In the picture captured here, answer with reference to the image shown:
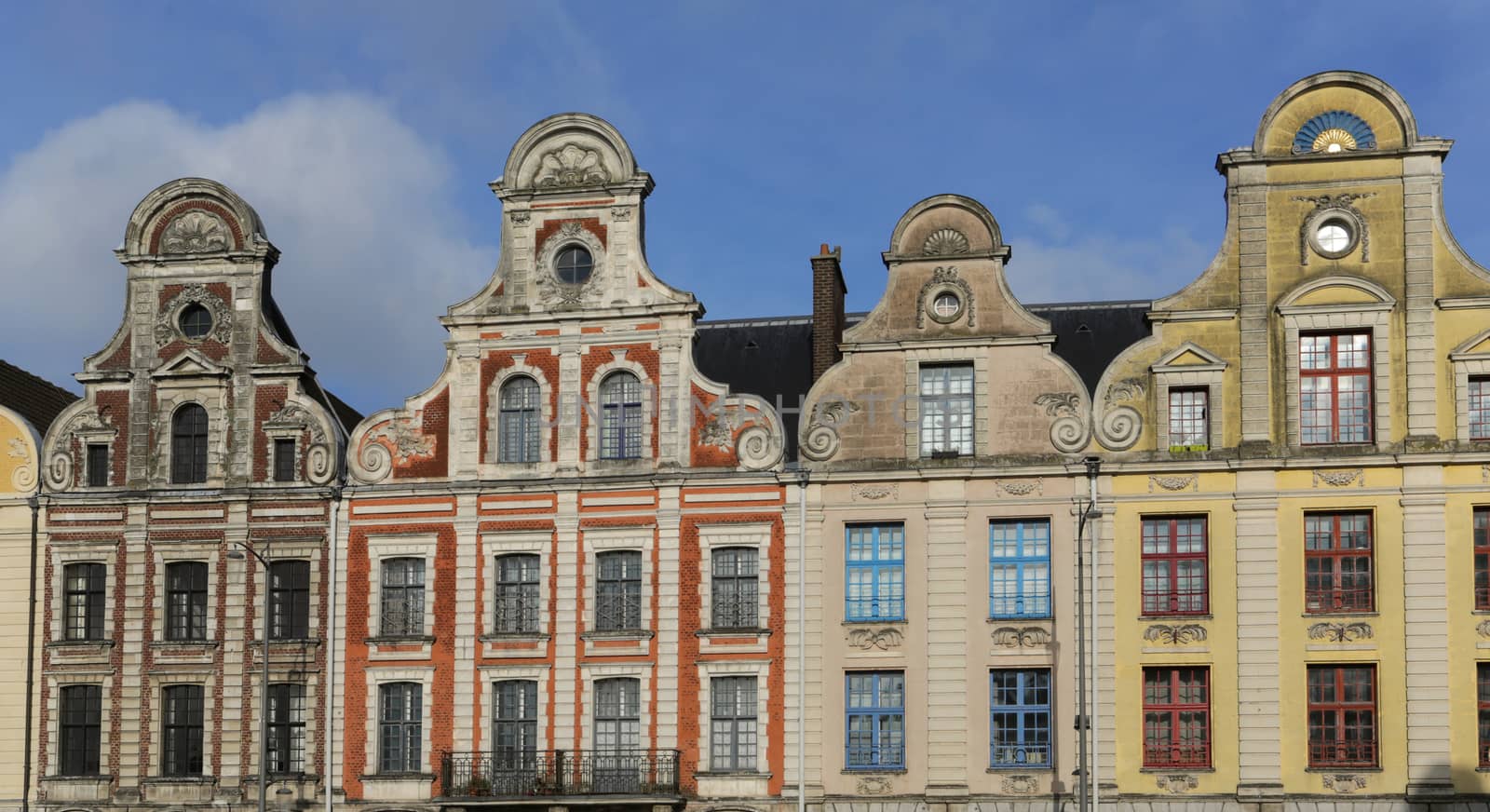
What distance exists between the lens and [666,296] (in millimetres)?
40188

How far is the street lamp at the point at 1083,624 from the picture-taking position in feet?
115

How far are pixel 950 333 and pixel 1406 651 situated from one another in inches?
415

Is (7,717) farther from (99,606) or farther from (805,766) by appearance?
(805,766)

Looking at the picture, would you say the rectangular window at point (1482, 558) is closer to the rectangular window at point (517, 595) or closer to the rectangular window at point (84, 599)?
the rectangular window at point (517, 595)

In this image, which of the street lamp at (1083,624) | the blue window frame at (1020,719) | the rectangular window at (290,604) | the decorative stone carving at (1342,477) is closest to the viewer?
the street lamp at (1083,624)

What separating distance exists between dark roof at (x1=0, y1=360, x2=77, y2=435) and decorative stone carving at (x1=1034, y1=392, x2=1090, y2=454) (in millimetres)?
22401

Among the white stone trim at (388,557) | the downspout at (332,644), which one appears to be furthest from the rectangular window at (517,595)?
the downspout at (332,644)

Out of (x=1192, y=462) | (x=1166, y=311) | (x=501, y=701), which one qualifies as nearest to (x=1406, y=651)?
(x=1192, y=462)

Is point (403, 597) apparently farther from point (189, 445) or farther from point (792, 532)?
point (792, 532)

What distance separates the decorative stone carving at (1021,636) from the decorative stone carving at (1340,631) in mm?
4981

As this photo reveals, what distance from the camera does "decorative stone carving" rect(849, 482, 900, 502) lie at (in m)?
39.0

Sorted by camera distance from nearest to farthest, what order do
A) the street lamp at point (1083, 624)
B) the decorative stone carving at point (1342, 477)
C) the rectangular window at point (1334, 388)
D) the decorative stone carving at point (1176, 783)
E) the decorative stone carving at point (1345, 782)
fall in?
the street lamp at point (1083, 624) < the decorative stone carving at point (1345, 782) < the decorative stone carving at point (1176, 783) < the decorative stone carving at point (1342, 477) < the rectangular window at point (1334, 388)

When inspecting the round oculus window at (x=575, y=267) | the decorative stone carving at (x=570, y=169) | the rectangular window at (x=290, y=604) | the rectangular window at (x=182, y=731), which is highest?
the decorative stone carving at (x=570, y=169)

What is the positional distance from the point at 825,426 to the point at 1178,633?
800 centimetres
